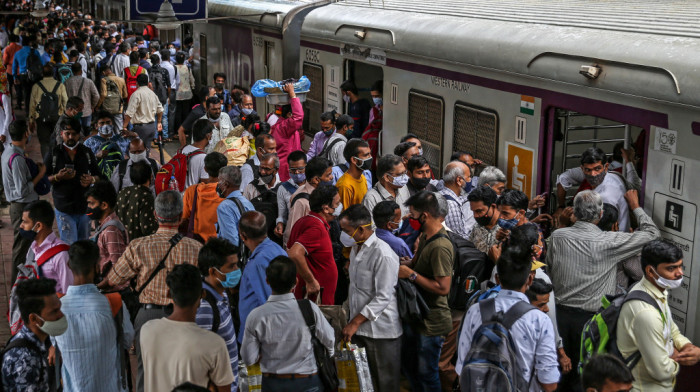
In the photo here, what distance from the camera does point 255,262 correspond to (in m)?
5.18

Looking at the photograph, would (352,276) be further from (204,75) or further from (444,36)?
(204,75)

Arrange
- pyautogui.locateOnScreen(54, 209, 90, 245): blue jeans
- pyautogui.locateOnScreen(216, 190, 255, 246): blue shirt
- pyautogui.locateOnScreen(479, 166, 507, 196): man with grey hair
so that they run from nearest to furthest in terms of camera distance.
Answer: pyautogui.locateOnScreen(216, 190, 255, 246): blue shirt → pyautogui.locateOnScreen(479, 166, 507, 196): man with grey hair → pyautogui.locateOnScreen(54, 209, 90, 245): blue jeans

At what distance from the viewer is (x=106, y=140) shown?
8703 mm

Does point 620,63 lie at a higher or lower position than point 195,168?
higher

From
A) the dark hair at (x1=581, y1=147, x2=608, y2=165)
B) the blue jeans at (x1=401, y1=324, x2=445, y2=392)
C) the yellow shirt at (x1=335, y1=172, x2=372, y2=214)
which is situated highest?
the dark hair at (x1=581, y1=147, x2=608, y2=165)

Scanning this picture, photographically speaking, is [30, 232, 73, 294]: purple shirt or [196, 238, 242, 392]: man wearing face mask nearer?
[196, 238, 242, 392]: man wearing face mask

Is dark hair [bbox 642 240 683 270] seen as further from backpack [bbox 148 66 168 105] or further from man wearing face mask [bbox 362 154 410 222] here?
backpack [bbox 148 66 168 105]

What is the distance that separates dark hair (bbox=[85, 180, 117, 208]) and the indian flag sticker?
3029 mm

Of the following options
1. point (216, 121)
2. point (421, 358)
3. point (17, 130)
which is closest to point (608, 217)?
point (421, 358)

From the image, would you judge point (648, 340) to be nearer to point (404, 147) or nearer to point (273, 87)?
point (404, 147)

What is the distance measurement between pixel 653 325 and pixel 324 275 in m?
2.32

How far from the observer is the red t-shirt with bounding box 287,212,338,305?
569 centimetres

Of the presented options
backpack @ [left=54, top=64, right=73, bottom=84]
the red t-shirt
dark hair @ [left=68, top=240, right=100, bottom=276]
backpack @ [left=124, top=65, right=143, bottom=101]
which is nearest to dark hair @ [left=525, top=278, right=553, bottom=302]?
the red t-shirt

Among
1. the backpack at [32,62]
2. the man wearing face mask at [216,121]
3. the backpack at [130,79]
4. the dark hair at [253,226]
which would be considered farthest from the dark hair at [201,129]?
the backpack at [32,62]
